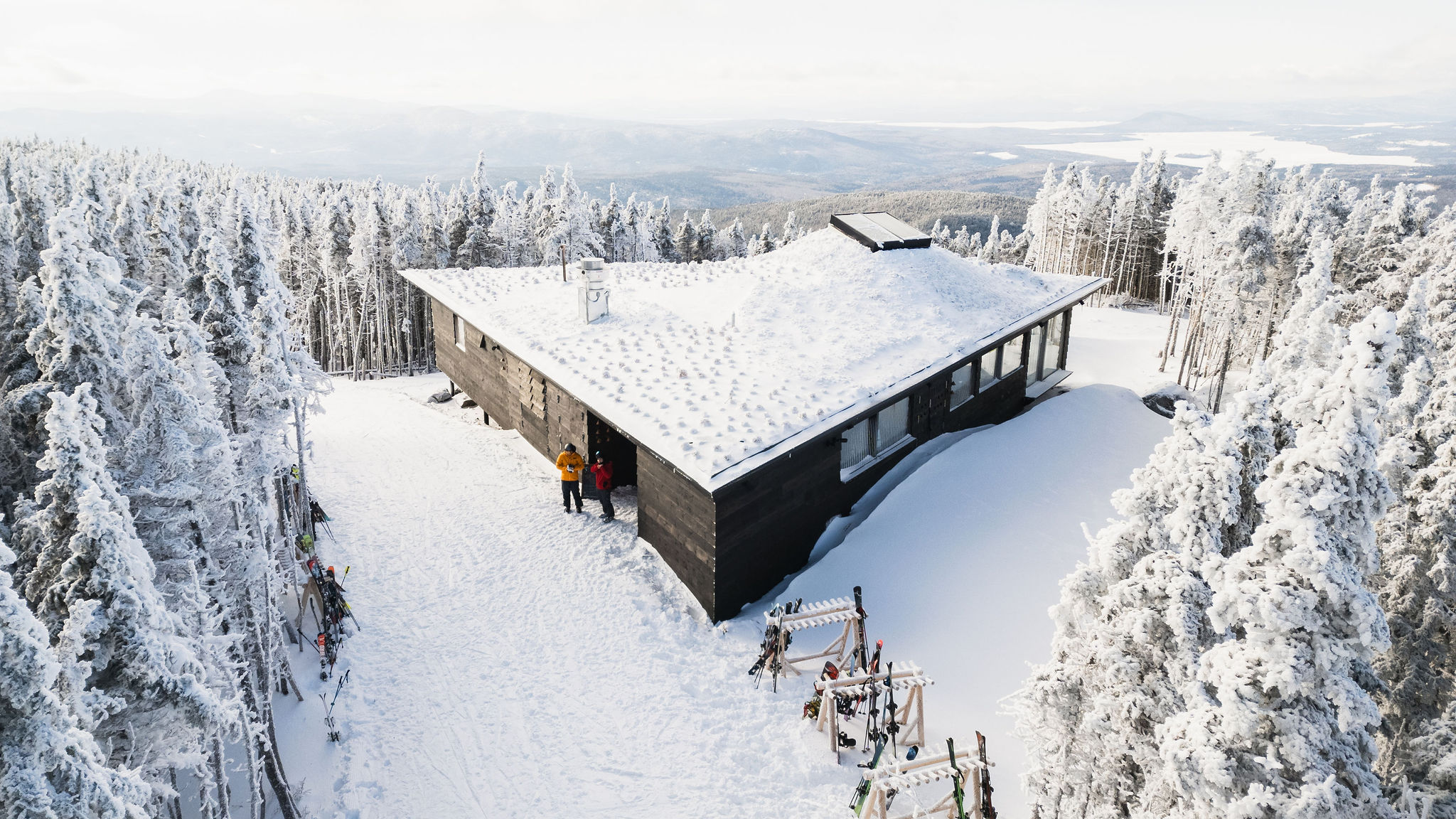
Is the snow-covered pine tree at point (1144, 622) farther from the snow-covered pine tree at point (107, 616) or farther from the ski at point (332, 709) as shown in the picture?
the ski at point (332, 709)

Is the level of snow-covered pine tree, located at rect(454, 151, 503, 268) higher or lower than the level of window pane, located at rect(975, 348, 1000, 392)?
higher

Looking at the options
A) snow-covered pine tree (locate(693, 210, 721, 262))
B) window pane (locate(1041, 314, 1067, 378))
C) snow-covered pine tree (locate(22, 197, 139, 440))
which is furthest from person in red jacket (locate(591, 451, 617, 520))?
snow-covered pine tree (locate(693, 210, 721, 262))

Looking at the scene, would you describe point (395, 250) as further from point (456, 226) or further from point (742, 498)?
point (742, 498)

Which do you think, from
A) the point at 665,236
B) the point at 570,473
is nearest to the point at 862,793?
the point at 570,473

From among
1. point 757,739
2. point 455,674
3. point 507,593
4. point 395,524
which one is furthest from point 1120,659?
point 395,524

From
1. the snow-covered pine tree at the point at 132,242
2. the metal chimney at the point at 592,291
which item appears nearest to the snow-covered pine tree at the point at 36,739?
the metal chimney at the point at 592,291

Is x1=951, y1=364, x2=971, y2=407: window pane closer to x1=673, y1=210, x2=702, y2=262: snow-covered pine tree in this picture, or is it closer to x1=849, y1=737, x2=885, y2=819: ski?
x1=849, y1=737, x2=885, y2=819: ski

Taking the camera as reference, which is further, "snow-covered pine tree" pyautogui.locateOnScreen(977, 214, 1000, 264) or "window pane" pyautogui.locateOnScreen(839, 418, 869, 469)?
"snow-covered pine tree" pyautogui.locateOnScreen(977, 214, 1000, 264)
